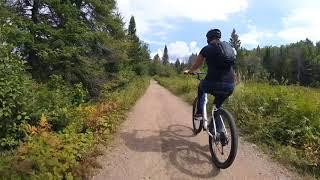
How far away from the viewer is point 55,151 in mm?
5680

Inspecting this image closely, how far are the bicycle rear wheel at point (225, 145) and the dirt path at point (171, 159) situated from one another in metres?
0.14

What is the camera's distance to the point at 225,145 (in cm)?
631

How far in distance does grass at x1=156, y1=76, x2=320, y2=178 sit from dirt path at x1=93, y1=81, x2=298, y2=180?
0.35m

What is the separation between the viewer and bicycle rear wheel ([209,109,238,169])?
234 inches

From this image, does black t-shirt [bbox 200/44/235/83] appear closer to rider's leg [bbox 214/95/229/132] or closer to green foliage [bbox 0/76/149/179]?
rider's leg [bbox 214/95/229/132]

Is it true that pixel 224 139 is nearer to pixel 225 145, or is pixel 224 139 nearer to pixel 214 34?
pixel 225 145

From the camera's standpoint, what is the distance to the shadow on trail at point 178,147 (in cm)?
621

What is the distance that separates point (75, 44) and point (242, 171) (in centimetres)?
1941

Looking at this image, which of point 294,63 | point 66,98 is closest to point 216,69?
point 66,98

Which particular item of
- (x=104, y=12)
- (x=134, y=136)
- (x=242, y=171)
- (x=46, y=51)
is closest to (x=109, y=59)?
(x=104, y=12)

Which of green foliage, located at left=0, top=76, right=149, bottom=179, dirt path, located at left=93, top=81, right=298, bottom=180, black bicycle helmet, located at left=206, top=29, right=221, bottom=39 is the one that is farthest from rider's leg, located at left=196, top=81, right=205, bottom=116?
green foliage, located at left=0, top=76, right=149, bottom=179

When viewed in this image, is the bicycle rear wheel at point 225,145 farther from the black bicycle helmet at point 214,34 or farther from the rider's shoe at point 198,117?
the black bicycle helmet at point 214,34

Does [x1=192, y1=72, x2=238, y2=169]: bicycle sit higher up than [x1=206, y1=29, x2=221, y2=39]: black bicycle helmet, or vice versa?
[x1=206, y1=29, x2=221, y2=39]: black bicycle helmet

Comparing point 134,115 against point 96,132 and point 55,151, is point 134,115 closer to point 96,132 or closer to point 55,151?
point 96,132
